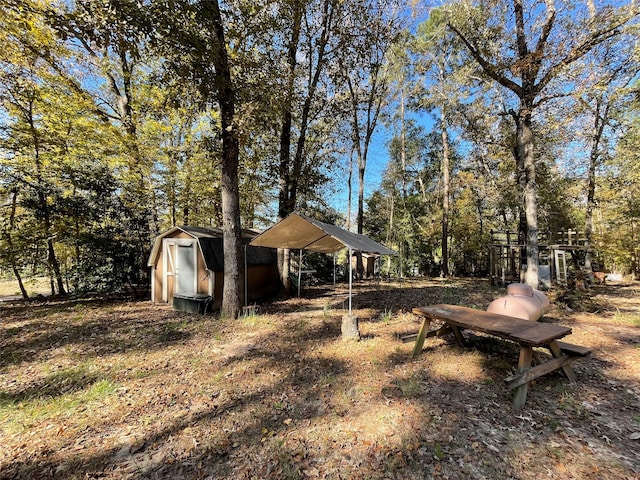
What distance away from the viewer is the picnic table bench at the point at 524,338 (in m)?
2.96

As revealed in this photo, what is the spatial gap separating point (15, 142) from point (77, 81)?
2932 mm

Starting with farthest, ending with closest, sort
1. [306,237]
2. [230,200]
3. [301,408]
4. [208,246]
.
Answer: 1. [208,246]
2. [306,237]
3. [230,200]
4. [301,408]

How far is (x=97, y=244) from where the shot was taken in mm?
8297

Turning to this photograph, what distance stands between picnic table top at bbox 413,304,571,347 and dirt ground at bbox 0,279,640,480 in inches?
27.7

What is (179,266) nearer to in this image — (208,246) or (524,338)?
(208,246)

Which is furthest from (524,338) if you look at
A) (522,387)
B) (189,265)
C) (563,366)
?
(189,265)

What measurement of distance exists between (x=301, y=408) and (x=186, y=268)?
6381 millimetres

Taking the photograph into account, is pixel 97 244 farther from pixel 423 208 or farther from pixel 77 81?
pixel 423 208

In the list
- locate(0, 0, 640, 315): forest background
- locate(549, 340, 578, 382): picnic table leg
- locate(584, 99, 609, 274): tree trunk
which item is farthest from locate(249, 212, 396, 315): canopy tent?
locate(584, 99, 609, 274): tree trunk

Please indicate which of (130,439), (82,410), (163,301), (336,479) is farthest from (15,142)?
(336,479)

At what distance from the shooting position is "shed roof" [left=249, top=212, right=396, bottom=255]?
20.5 feet

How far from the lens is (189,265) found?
812 centimetres

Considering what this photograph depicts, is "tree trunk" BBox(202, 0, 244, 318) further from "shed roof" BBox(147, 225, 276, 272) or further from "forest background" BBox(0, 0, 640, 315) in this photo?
"shed roof" BBox(147, 225, 276, 272)

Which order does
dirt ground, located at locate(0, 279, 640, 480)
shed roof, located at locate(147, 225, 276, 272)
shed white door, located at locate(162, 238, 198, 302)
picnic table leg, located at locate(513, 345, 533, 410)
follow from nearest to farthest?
dirt ground, located at locate(0, 279, 640, 480)
picnic table leg, located at locate(513, 345, 533, 410)
shed roof, located at locate(147, 225, 276, 272)
shed white door, located at locate(162, 238, 198, 302)
